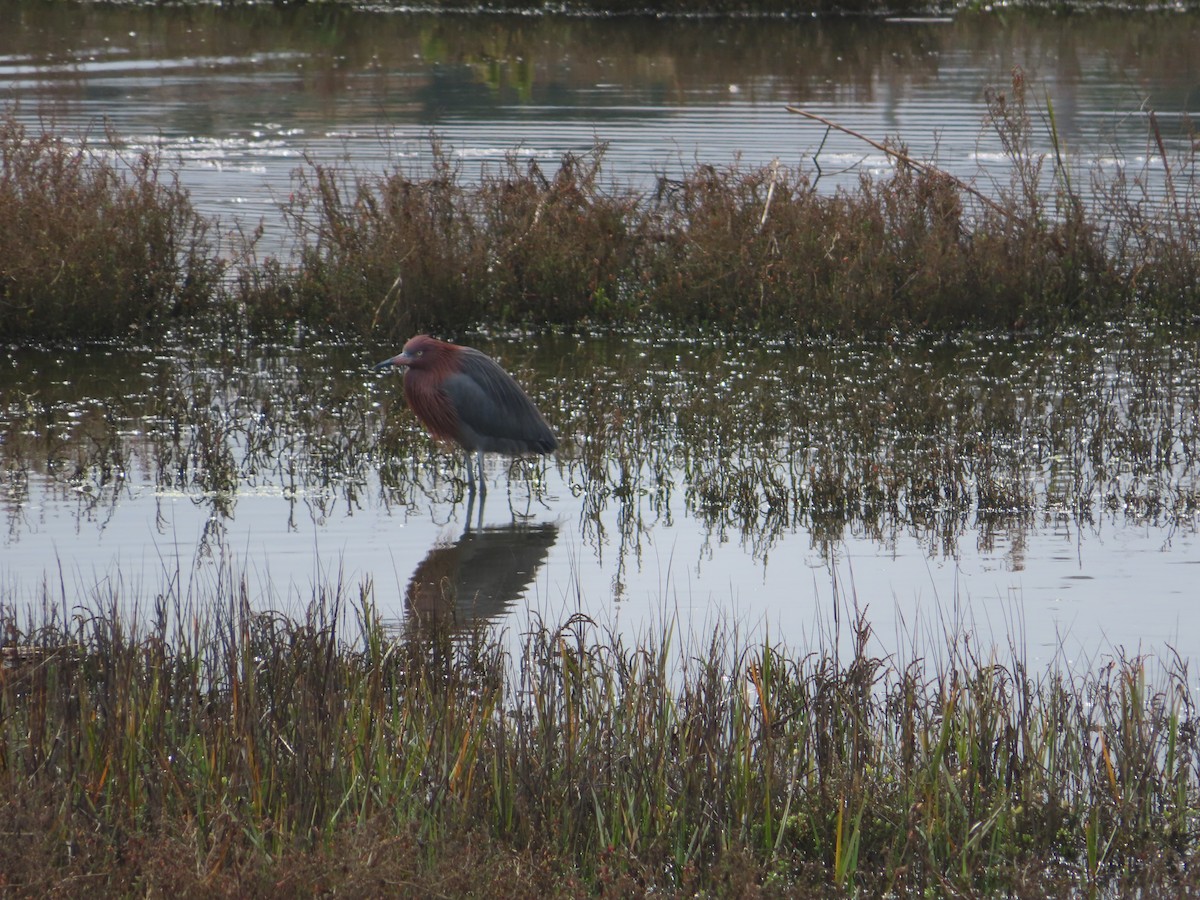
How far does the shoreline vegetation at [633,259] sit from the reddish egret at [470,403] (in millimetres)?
2869

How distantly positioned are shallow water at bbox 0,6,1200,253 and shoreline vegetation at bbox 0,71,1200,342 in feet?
1.79

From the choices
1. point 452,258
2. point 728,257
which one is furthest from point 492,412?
point 728,257

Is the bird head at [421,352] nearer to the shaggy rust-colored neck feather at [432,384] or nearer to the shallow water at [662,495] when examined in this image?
the shaggy rust-colored neck feather at [432,384]

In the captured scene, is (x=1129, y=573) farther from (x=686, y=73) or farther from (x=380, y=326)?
(x=686, y=73)

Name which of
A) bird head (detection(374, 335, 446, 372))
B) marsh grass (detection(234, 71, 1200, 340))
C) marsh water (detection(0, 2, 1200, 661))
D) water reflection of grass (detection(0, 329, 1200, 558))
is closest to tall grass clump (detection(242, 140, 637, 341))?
marsh grass (detection(234, 71, 1200, 340))

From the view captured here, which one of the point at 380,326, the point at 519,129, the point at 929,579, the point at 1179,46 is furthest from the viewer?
the point at 1179,46

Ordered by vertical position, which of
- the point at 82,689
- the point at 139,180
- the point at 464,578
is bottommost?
the point at 464,578

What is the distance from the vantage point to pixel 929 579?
716 centimetres

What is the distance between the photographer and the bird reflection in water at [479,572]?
269 inches

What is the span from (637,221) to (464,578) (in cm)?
612

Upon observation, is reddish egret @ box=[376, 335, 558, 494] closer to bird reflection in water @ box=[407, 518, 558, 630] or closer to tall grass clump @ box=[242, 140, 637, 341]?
bird reflection in water @ box=[407, 518, 558, 630]

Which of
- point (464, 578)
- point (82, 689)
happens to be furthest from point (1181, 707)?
point (82, 689)

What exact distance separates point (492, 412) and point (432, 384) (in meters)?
0.40

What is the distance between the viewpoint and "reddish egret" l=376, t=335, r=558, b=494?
852 cm
